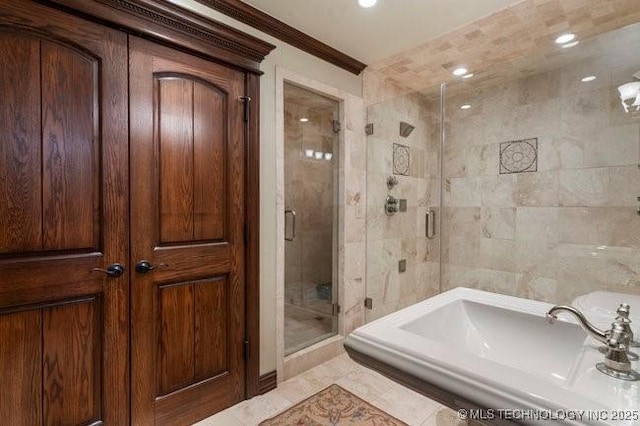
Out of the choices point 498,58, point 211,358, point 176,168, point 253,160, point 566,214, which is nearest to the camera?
point 176,168

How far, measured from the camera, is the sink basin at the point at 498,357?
2.12 ft

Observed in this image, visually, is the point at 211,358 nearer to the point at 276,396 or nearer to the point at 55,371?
the point at 276,396

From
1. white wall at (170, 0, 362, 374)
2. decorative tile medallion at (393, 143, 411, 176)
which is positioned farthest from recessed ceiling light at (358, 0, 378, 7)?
decorative tile medallion at (393, 143, 411, 176)

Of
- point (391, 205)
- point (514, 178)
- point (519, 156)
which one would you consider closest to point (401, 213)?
point (391, 205)

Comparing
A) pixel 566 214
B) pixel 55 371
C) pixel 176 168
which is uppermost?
pixel 176 168

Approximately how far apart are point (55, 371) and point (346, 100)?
8.23 feet

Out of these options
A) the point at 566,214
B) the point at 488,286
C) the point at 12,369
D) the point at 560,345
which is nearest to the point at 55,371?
the point at 12,369

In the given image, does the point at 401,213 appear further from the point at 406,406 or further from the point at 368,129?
the point at 406,406

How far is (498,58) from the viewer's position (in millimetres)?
2580

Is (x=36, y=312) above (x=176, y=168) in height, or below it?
below

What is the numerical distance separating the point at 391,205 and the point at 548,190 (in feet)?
4.24

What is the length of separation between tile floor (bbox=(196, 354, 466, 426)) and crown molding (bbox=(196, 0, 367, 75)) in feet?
7.94

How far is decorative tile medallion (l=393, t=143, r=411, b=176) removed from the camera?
2934 mm

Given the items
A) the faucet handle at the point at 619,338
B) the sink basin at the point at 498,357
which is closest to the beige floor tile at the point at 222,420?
the sink basin at the point at 498,357
